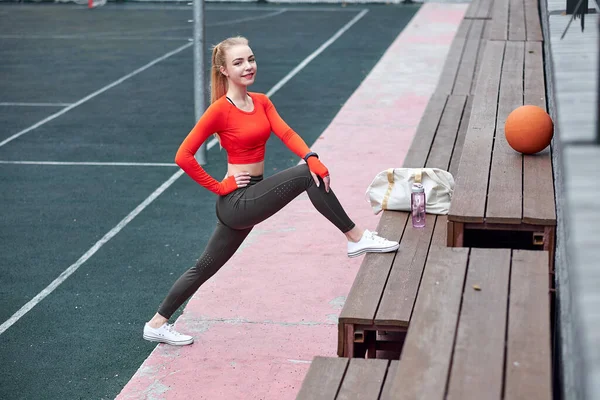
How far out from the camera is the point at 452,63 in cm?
1363

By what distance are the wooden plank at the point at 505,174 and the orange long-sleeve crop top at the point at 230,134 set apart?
1322 millimetres

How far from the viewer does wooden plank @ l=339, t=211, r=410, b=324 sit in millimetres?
5555

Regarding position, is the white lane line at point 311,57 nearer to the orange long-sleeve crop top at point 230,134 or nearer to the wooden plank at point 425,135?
the wooden plank at point 425,135

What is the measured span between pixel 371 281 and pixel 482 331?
1.61 m

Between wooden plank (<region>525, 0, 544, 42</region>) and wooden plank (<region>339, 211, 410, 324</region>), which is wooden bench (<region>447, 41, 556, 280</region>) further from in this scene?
wooden plank (<region>525, 0, 544, 42</region>)

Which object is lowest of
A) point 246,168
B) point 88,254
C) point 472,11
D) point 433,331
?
point 88,254

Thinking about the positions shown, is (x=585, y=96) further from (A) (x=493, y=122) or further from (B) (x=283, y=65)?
(B) (x=283, y=65)

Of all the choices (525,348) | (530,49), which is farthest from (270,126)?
(530,49)

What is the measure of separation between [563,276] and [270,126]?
2280 millimetres

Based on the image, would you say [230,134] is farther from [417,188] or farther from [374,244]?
[417,188]

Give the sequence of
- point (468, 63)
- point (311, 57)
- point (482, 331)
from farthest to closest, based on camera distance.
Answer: point (311, 57) < point (468, 63) < point (482, 331)

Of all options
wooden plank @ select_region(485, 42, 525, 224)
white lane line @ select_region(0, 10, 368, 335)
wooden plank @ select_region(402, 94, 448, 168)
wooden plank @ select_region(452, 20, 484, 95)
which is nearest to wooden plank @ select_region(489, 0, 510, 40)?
wooden plank @ select_region(452, 20, 484, 95)

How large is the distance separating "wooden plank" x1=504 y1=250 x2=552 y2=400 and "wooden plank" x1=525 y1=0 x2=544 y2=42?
8099mm

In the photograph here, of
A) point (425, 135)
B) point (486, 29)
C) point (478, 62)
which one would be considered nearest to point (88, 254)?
point (425, 135)
